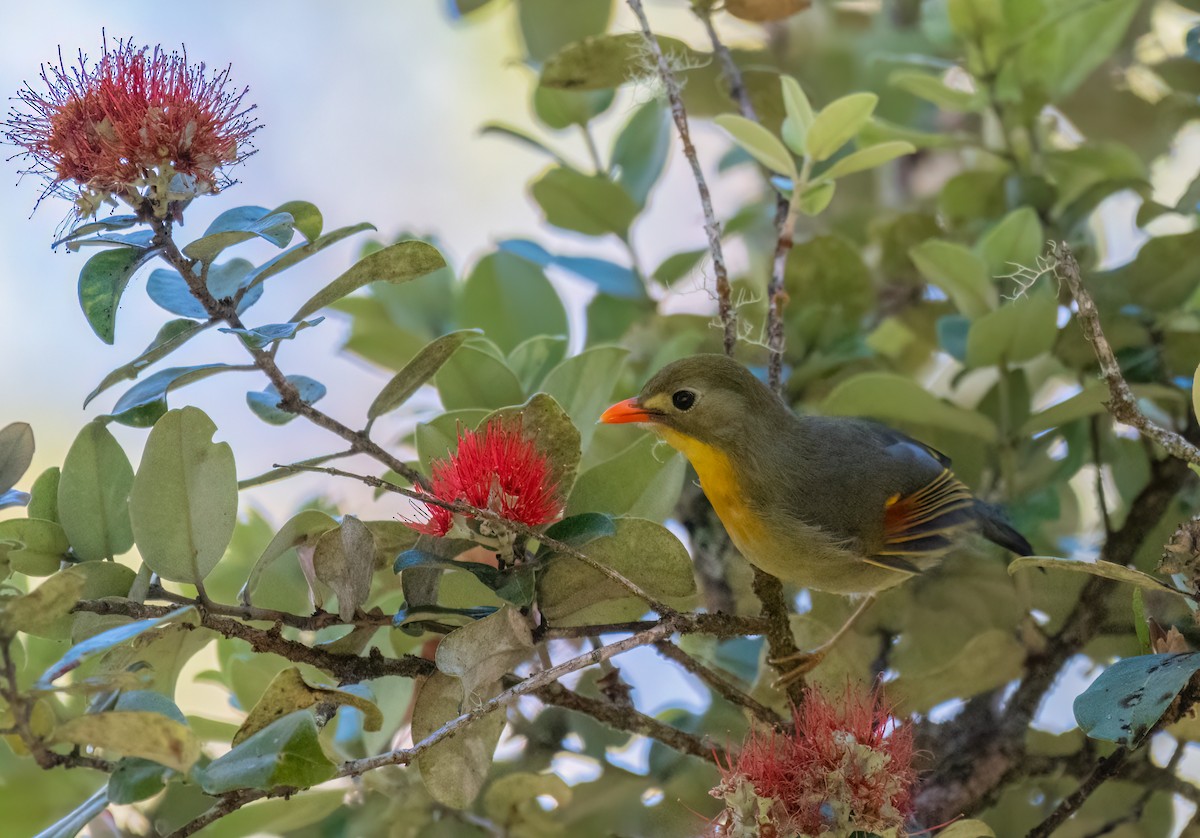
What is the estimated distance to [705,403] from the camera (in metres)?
1.18

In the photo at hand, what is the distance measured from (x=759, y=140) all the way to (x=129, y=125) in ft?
1.72

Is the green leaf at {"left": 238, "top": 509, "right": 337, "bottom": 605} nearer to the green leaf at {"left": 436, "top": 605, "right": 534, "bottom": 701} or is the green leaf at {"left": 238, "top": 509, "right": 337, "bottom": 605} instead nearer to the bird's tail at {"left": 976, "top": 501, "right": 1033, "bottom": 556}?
the green leaf at {"left": 436, "top": 605, "right": 534, "bottom": 701}

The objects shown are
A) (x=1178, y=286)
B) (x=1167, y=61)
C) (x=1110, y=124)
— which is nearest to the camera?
(x=1178, y=286)

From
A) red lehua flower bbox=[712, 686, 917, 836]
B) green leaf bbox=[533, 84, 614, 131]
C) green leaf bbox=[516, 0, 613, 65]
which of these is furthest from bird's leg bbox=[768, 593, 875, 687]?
green leaf bbox=[516, 0, 613, 65]

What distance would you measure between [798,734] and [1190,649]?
295 mm

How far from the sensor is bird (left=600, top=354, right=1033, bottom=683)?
1.15 meters

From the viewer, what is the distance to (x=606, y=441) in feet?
4.11

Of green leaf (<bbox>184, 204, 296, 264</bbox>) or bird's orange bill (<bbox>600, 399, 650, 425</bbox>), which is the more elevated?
green leaf (<bbox>184, 204, 296, 264</bbox>)

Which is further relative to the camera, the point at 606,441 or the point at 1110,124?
the point at 1110,124

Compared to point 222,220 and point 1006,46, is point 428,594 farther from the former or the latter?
point 1006,46

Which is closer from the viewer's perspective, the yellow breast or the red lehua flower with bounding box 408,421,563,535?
the red lehua flower with bounding box 408,421,563,535

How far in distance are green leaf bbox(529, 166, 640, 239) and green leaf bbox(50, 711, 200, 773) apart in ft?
2.72

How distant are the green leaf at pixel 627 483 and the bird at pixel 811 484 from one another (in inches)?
5.8

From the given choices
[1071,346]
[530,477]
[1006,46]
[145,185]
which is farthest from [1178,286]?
[145,185]
